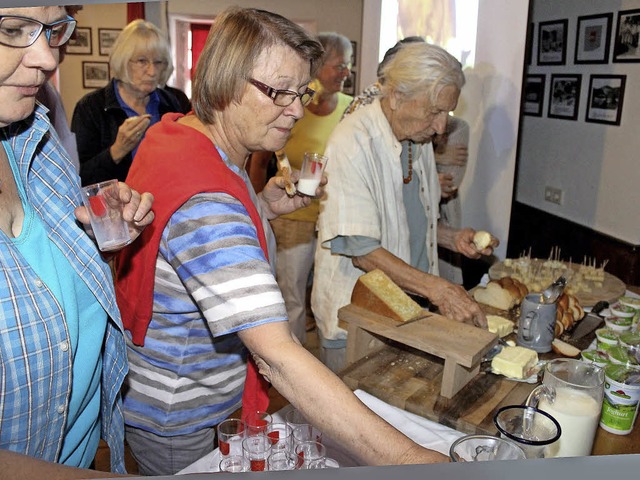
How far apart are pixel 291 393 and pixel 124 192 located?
0.38 metres

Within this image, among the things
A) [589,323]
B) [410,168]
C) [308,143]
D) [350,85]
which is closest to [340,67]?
[308,143]

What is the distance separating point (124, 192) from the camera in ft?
2.65

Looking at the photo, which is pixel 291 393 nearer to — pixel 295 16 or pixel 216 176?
pixel 216 176

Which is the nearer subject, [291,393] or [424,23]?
[291,393]

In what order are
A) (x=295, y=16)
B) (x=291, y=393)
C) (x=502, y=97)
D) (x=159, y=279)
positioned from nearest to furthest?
(x=291, y=393)
(x=159, y=279)
(x=502, y=97)
(x=295, y=16)

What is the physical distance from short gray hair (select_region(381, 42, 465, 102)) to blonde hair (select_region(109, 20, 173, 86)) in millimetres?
1204

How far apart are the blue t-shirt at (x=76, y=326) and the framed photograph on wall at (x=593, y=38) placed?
3032 mm

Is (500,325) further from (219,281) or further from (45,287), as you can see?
(45,287)

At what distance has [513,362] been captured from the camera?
1191 mm

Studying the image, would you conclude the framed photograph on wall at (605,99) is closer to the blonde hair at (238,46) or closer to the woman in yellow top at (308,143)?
the woman in yellow top at (308,143)

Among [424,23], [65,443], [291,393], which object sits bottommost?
[65,443]

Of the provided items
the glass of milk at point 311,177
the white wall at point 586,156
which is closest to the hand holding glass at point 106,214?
the glass of milk at point 311,177

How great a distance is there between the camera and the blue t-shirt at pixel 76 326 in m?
0.77

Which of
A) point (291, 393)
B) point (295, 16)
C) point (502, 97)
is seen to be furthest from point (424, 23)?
point (291, 393)
